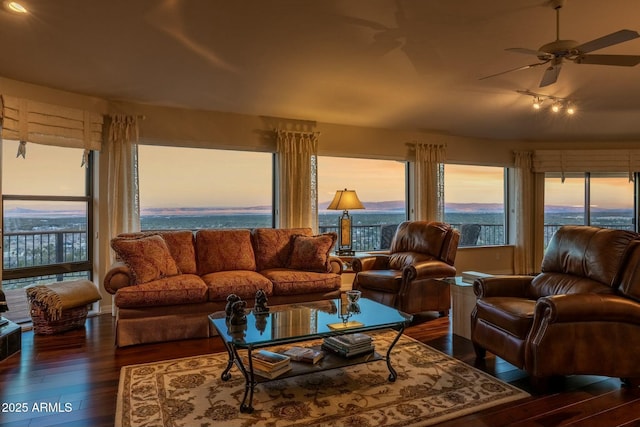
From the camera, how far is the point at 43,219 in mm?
4422

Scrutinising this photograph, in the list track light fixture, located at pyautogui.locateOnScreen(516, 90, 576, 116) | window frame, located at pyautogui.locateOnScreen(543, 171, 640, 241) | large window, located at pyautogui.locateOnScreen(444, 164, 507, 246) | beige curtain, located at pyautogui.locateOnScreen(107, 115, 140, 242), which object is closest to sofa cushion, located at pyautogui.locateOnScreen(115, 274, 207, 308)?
beige curtain, located at pyautogui.locateOnScreen(107, 115, 140, 242)

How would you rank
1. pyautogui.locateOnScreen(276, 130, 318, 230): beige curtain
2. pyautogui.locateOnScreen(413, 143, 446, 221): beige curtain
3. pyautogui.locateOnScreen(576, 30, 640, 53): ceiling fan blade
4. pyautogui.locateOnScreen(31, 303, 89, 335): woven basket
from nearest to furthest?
pyautogui.locateOnScreen(576, 30, 640, 53): ceiling fan blade
pyautogui.locateOnScreen(31, 303, 89, 335): woven basket
pyautogui.locateOnScreen(276, 130, 318, 230): beige curtain
pyautogui.locateOnScreen(413, 143, 446, 221): beige curtain

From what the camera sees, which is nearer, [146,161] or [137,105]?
[137,105]

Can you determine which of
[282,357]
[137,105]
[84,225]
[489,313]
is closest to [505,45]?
[489,313]

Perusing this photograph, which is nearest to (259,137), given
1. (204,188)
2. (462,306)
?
(204,188)

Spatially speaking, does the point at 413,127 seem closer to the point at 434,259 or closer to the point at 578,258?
the point at 434,259

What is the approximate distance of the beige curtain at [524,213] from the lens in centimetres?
707

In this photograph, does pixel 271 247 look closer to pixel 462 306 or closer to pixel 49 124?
pixel 462 306

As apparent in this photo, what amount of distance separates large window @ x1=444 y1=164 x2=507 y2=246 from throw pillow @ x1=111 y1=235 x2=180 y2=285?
198 inches

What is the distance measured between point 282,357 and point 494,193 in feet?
20.3

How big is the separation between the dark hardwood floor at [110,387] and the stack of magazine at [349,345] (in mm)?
704

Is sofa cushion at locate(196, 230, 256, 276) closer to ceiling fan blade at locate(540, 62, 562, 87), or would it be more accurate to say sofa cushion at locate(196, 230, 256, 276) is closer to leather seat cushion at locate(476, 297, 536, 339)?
leather seat cushion at locate(476, 297, 536, 339)

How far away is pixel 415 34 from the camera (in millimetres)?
3305

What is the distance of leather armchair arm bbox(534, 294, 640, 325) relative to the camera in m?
2.52
